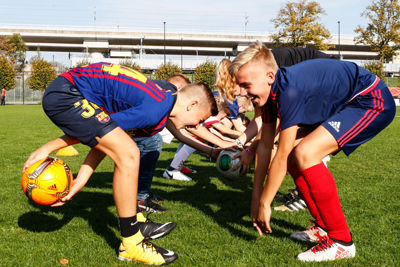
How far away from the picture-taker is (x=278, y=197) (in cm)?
→ 526

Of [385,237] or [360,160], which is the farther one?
[360,160]

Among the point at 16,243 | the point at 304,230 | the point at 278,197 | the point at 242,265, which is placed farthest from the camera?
the point at 278,197

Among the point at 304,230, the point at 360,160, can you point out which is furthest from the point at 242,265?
the point at 360,160

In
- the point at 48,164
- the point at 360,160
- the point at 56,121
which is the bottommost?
the point at 360,160

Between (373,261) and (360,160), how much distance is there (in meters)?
5.22

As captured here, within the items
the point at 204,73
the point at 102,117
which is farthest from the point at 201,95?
the point at 204,73

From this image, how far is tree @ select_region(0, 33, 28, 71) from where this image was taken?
57.3m

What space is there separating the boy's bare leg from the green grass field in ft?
1.78

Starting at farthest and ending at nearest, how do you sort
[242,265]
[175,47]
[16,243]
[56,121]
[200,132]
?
[175,47] → [200,132] → [16,243] → [56,121] → [242,265]

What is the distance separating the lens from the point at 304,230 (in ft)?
13.0

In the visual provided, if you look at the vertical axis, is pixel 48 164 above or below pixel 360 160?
above

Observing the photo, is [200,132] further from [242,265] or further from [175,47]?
[175,47]

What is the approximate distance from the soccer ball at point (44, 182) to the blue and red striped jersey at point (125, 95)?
758mm

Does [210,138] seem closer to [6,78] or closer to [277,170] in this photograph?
[277,170]
